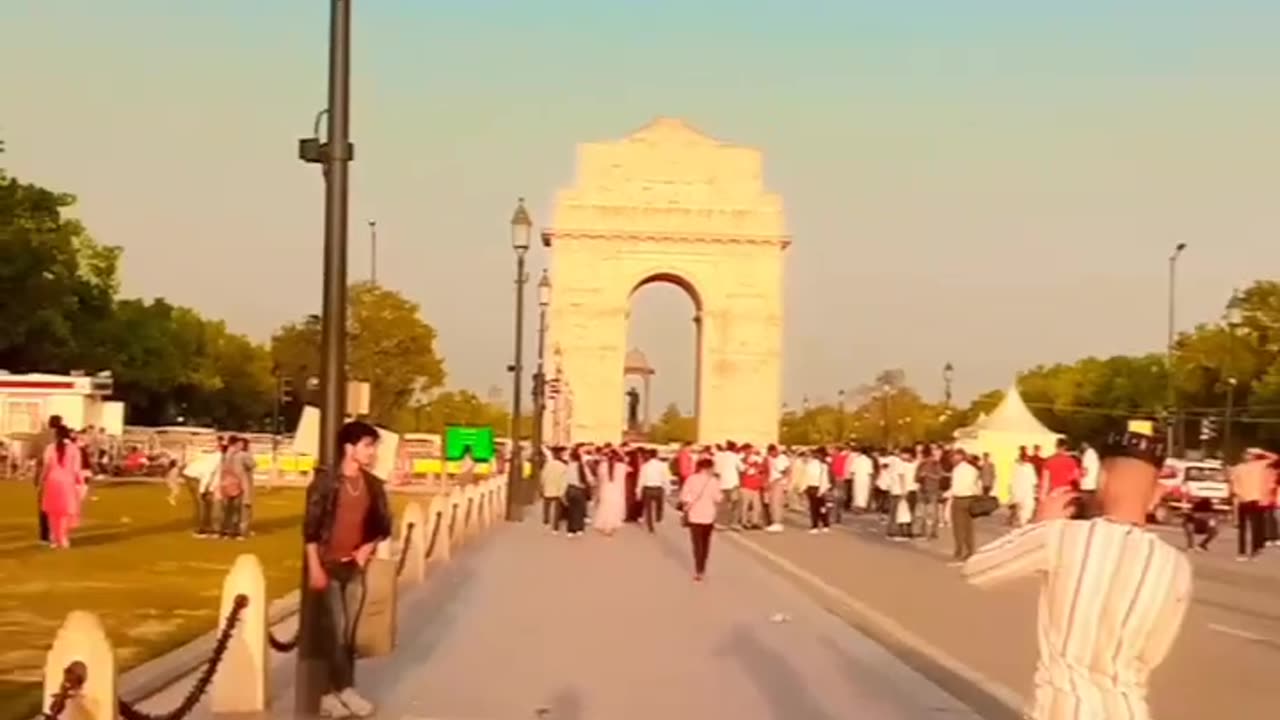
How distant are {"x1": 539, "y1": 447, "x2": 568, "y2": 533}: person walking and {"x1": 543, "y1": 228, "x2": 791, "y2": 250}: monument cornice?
2157 inches

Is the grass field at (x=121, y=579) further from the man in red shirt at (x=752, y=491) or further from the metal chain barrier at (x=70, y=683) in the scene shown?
the man in red shirt at (x=752, y=491)

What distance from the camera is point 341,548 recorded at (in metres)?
11.8

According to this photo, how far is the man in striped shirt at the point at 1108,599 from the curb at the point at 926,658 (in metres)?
3.05

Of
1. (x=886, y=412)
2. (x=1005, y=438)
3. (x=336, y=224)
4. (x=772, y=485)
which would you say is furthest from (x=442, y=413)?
(x=336, y=224)

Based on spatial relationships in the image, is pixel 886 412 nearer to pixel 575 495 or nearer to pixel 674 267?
pixel 674 267

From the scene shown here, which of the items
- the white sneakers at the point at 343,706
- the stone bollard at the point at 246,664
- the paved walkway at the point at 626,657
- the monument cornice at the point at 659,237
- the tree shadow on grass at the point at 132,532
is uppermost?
the monument cornice at the point at 659,237

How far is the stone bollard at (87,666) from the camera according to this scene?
8.30 m

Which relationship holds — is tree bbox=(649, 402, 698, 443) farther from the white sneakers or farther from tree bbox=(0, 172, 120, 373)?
the white sneakers

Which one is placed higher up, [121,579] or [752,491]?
[752,491]

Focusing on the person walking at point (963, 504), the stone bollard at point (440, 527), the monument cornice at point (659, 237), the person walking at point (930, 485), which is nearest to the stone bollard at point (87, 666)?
the stone bollard at point (440, 527)

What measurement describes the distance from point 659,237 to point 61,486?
232ft

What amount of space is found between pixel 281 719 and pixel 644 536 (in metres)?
25.9

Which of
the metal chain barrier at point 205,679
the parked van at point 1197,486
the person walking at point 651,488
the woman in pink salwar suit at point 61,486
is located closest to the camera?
the metal chain barrier at point 205,679

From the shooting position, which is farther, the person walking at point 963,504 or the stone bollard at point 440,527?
the person walking at point 963,504
